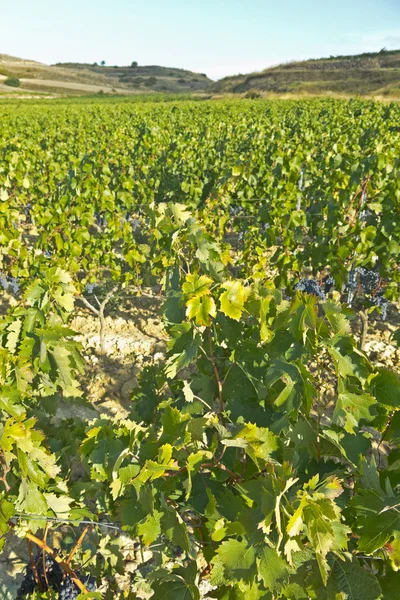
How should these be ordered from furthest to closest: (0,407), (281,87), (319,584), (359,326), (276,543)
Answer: (281,87) → (359,326) → (0,407) → (319,584) → (276,543)

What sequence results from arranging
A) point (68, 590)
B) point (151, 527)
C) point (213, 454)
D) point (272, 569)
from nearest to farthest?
1. point (272, 569)
2. point (151, 527)
3. point (213, 454)
4. point (68, 590)

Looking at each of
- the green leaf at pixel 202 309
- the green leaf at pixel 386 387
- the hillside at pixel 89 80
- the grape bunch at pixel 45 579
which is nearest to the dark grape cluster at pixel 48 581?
the grape bunch at pixel 45 579

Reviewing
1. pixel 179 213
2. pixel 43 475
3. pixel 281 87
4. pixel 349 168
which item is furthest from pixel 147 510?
pixel 281 87

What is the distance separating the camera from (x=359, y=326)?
5.72 m

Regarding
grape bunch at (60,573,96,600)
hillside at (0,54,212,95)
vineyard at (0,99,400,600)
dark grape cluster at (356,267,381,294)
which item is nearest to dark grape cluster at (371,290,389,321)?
dark grape cluster at (356,267,381,294)

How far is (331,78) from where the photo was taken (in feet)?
165

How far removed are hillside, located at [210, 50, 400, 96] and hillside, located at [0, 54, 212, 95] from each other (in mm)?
18907

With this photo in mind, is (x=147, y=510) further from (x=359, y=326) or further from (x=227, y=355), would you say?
(x=359, y=326)

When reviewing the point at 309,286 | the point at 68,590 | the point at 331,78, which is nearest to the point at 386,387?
the point at 68,590

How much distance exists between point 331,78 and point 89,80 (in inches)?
2009

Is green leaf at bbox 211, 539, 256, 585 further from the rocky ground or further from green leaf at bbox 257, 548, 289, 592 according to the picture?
the rocky ground

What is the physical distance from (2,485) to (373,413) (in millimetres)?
1572

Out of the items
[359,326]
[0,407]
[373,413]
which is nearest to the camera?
[373,413]

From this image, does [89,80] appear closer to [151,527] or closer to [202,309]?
[202,309]
